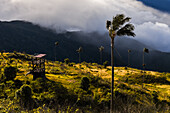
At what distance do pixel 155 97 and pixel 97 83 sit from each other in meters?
19.9

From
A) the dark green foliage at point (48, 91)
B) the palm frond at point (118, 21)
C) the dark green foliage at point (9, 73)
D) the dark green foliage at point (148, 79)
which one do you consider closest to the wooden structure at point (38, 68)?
the dark green foliage at point (48, 91)

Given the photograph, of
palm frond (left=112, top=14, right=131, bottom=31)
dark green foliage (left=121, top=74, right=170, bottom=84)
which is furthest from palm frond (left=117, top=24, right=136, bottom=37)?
dark green foliage (left=121, top=74, right=170, bottom=84)

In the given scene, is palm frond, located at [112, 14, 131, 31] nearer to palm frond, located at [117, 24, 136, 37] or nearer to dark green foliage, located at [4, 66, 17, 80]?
palm frond, located at [117, 24, 136, 37]

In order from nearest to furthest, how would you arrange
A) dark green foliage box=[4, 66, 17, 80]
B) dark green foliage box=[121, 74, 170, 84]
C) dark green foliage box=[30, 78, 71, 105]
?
dark green foliage box=[30, 78, 71, 105] → dark green foliage box=[4, 66, 17, 80] → dark green foliage box=[121, 74, 170, 84]

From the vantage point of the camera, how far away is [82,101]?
112 feet

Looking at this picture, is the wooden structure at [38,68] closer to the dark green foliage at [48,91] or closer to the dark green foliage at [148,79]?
the dark green foliage at [48,91]

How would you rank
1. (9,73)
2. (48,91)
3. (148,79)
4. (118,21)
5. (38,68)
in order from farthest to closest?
(148,79), (38,68), (9,73), (48,91), (118,21)

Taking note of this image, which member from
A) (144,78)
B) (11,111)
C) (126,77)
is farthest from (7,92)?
(144,78)

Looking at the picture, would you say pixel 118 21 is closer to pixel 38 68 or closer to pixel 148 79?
pixel 38 68

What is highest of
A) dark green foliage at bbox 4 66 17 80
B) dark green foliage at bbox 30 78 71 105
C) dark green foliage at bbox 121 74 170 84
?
dark green foliage at bbox 4 66 17 80

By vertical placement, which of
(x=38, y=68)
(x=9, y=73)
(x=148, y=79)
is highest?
(x=38, y=68)

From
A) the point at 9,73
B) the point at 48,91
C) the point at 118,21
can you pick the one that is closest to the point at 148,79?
the point at 48,91

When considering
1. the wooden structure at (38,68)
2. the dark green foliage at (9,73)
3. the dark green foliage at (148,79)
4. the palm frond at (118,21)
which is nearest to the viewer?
the palm frond at (118,21)

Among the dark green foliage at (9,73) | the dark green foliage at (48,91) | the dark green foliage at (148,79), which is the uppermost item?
the dark green foliage at (9,73)
